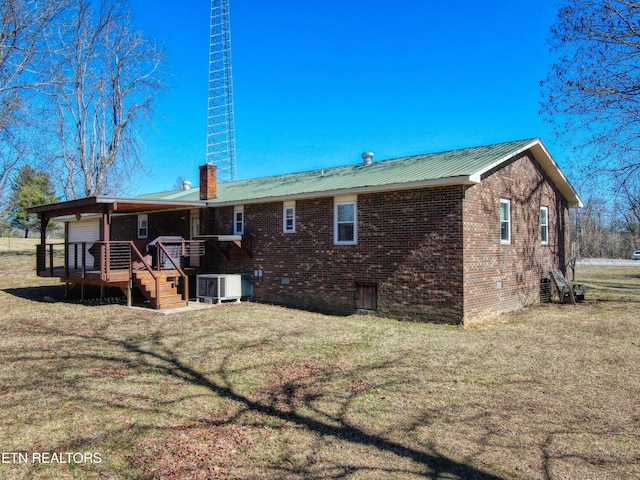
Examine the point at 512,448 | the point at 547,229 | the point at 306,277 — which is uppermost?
the point at 547,229

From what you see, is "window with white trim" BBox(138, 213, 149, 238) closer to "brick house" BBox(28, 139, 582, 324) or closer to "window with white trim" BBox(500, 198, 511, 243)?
"brick house" BBox(28, 139, 582, 324)

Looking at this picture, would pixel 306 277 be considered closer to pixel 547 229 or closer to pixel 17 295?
pixel 547 229

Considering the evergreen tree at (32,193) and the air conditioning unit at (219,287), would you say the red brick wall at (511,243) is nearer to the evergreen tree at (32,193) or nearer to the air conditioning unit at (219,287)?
the air conditioning unit at (219,287)

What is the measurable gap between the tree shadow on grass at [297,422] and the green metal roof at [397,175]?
5261 millimetres

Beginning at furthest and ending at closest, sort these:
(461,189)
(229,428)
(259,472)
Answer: (461,189), (229,428), (259,472)

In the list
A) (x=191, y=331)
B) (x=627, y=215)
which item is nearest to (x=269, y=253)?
(x=191, y=331)

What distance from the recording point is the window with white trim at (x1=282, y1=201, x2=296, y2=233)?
13766mm

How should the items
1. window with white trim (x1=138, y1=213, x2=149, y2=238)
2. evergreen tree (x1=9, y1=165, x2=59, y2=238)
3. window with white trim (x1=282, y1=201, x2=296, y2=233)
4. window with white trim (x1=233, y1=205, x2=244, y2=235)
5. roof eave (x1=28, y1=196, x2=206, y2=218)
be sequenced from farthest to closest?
evergreen tree (x1=9, y1=165, x2=59, y2=238) → window with white trim (x1=138, y1=213, x2=149, y2=238) → window with white trim (x1=233, y1=205, x2=244, y2=235) → window with white trim (x1=282, y1=201, x2=296, y2=233) → roof eave (x1=28, y1=196, x2=206, y2=218)

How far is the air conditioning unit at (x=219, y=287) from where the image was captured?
557 inches

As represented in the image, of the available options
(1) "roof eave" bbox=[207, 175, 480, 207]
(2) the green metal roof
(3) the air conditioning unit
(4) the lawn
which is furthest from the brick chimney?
(4) the lawn

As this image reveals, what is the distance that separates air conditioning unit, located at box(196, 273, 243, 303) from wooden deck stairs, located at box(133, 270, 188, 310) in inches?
39.5

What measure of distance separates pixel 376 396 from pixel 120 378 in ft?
11.5

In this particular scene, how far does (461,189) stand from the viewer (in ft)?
34.5

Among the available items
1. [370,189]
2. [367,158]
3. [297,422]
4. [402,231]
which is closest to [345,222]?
[370,189]
